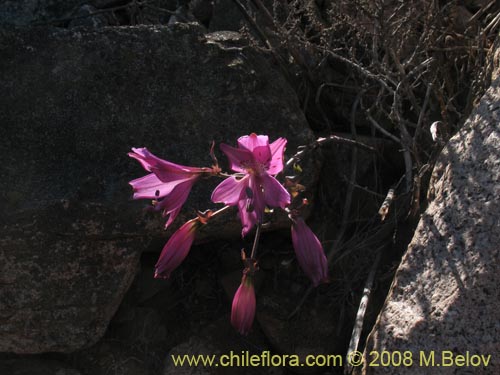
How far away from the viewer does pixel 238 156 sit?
75.4 inches

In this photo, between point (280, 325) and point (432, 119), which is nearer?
point (280, 325)

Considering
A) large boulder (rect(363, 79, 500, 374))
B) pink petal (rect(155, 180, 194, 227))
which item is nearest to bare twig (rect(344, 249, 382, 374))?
large boulder (rect(363, 79, 500, 374))

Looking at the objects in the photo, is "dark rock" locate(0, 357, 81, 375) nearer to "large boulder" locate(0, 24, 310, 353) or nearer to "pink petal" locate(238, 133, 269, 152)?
"large boulder" locate(0, 24, 310, 353)

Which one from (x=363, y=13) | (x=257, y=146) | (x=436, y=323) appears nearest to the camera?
(x=257, y=146)

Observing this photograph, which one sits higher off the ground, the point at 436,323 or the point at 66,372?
the point at 436,323

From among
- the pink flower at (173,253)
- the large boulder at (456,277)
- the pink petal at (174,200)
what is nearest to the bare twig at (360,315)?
the large boulder at (456,277)

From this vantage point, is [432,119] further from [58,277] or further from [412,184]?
[58,277]

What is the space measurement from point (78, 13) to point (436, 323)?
7.79 ft

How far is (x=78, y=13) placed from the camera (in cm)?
357

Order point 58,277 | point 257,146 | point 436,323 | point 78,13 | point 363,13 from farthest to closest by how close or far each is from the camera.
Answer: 1. point 78,13
2. point 363,13
3. point 58,277
4. point 436,323
5. point 257,146

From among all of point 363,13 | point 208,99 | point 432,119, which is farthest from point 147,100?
point 432,119

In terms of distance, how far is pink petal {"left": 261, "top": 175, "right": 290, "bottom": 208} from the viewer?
188cm

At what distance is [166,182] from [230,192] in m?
0.20

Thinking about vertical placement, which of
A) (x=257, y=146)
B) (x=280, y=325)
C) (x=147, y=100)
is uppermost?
(x=257, y=146)
